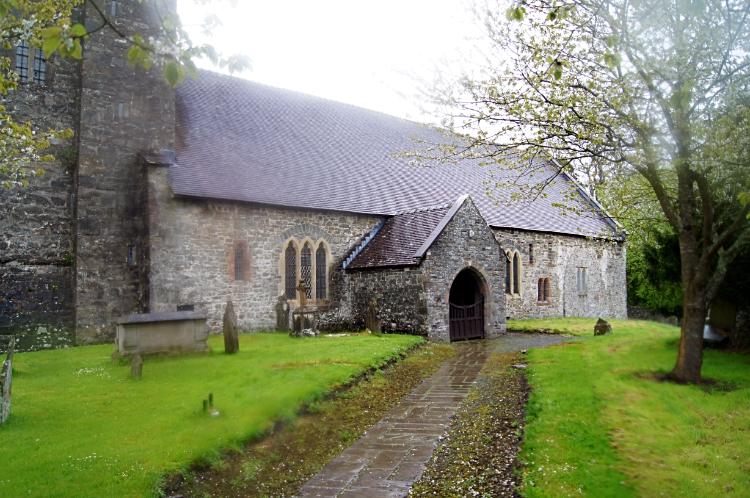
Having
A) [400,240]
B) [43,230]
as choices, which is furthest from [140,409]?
[400,240]

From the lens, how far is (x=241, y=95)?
73.6 ft

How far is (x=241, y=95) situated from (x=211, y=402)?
57.1 feet

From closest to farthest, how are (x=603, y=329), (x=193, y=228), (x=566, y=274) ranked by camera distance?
1. (x=193, y=228)
2. (x=603, y=329)
3. (x=566, y=274)

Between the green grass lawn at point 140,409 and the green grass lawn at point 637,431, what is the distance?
3774 mm

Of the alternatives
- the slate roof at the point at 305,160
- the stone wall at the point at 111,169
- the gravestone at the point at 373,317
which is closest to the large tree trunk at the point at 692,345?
the slate roof at the point at 305,160

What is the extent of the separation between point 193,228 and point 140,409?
915 centimetres

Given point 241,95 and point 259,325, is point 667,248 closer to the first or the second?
point 259,325

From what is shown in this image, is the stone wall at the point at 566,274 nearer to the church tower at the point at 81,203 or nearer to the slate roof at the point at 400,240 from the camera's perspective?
the slate roof at the point at 400,240

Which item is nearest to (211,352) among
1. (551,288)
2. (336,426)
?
(336,426)

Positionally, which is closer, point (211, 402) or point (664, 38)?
point (211, 402)

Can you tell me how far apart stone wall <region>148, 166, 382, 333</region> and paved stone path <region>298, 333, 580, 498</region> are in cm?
818

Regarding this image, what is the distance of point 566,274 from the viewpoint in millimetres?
25844

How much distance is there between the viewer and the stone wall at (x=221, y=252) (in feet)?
51.6

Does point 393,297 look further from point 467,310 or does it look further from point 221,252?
point 221,252
